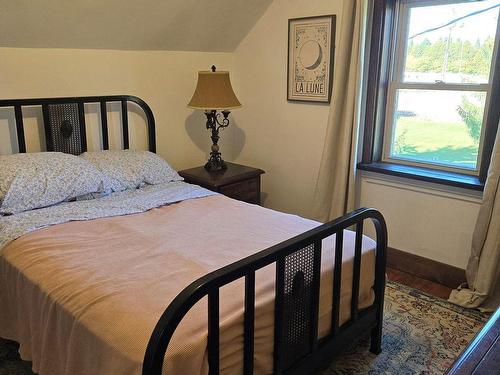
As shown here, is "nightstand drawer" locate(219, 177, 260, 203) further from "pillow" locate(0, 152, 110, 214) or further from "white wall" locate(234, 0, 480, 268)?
"pillow" locate(0, 152, 110, 214)

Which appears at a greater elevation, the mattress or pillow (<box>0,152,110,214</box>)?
pillow (<box>0,152,110,214</box>)

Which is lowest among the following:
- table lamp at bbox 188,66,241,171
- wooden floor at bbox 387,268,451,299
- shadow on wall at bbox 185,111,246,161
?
wooden floor at bbox 387,268,451,299

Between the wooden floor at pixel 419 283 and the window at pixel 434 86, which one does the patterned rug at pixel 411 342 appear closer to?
the wooden floor at pixel 419 283

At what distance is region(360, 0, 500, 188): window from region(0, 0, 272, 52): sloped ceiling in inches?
42.3

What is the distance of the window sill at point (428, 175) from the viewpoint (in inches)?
104

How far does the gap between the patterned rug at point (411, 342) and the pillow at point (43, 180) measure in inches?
28.4

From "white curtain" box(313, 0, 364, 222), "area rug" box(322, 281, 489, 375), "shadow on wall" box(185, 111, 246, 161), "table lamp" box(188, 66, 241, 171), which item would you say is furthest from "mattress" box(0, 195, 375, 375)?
"shadow on wall" box(185, 111, 246, 161)

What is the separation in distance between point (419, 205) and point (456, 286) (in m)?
0.56

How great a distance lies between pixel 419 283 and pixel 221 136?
2006 mm

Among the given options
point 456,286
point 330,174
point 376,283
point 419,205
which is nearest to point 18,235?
point 376,283

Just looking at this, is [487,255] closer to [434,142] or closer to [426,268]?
[426,268]

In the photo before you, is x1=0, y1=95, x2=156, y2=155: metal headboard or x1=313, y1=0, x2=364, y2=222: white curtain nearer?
x1=0, y1=95, x2=156, y2=155: metal headboard

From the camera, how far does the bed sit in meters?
1.33

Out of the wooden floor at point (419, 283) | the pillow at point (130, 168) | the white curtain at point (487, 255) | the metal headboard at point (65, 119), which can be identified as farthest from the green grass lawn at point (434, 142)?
Answer: the metal headboard at point (65, 119)
